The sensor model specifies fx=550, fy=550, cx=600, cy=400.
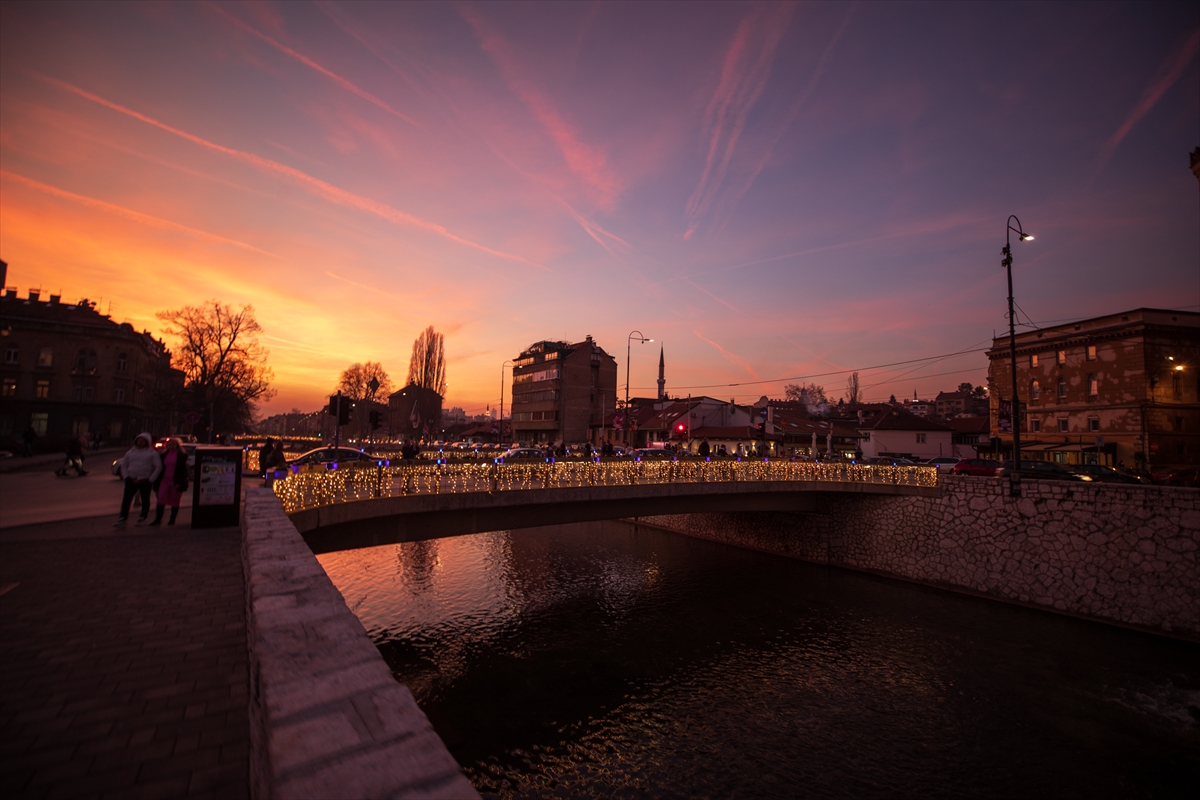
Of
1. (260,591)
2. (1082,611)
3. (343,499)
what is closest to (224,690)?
(260,591)

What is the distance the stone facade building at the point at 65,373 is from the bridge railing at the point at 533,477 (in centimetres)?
5200

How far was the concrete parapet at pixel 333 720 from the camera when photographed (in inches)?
64.0

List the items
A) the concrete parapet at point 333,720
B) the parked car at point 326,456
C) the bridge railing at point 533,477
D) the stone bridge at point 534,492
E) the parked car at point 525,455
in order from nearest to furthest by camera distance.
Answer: the concrete parapet at point 333,720 → the bridge railing at point 533,477 → the stone bridge at point 534,492 → the parked car at point 326,456 → the parked car at point 525,455

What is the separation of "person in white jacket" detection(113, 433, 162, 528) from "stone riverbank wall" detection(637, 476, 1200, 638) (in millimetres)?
27354

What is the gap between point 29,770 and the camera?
139 inches

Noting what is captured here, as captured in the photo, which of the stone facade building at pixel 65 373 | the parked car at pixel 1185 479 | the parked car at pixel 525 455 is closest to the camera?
the parked car at pixel 1185 479

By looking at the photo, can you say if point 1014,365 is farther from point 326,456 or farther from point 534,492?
point 326,456

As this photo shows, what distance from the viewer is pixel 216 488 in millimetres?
11508

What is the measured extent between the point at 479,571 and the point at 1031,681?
20417 millimetres

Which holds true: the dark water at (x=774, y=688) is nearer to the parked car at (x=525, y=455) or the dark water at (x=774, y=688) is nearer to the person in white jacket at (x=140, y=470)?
the person in white jacket at (x=140, y=470)

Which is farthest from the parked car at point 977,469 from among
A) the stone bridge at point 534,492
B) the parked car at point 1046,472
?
the stone bridge at point 534,492

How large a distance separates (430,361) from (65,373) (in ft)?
126

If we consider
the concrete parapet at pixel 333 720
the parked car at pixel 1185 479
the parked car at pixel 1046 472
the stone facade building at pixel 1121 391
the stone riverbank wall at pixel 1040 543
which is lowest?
the stone riverbank wall at pixel 1040 543

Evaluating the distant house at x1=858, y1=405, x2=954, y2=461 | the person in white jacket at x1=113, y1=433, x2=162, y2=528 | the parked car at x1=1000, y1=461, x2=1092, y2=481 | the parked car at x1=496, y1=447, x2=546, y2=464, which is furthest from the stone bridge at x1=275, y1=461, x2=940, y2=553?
the distant house at x1=858, y1=405, x2=954, y2=461
